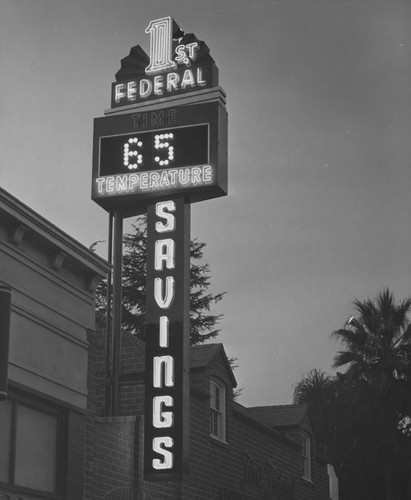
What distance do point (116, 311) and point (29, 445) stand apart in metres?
5.21

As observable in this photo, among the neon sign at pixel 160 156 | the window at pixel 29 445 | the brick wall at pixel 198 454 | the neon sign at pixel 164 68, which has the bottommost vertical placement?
the window at pixel 29 445

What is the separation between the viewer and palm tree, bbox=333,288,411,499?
137 feet

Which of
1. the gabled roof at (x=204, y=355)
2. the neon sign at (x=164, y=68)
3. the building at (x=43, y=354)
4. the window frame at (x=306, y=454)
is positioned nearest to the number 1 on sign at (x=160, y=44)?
the neon sign at (x=164, y=68)

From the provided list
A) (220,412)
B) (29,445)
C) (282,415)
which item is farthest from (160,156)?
(282,415)

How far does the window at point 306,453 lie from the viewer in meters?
31.7

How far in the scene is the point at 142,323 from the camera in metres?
49.7

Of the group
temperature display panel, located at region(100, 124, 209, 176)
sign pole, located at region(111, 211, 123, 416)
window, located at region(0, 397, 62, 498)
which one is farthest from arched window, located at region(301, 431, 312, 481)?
window, located at region(0, 397, 62, 498)

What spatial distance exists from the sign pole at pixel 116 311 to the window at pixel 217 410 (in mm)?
5353

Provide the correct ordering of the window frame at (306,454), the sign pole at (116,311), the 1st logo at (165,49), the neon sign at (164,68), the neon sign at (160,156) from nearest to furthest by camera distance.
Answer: the sign pole at (116,311) → the neon sign at (160,156) → the neon sign at (164,68) → the 1st logo at (165,49) → the window frame at (306,454)

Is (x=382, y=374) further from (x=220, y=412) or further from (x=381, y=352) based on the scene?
(x=220, y=412)

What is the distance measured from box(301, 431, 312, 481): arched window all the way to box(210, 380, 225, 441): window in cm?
665

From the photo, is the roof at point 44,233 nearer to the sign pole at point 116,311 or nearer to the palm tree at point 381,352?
the sign pole at point 116,311

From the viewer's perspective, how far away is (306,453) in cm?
3234

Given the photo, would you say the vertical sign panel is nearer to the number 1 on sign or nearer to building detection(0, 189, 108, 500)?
building detection(0, 189, 108, 500)
